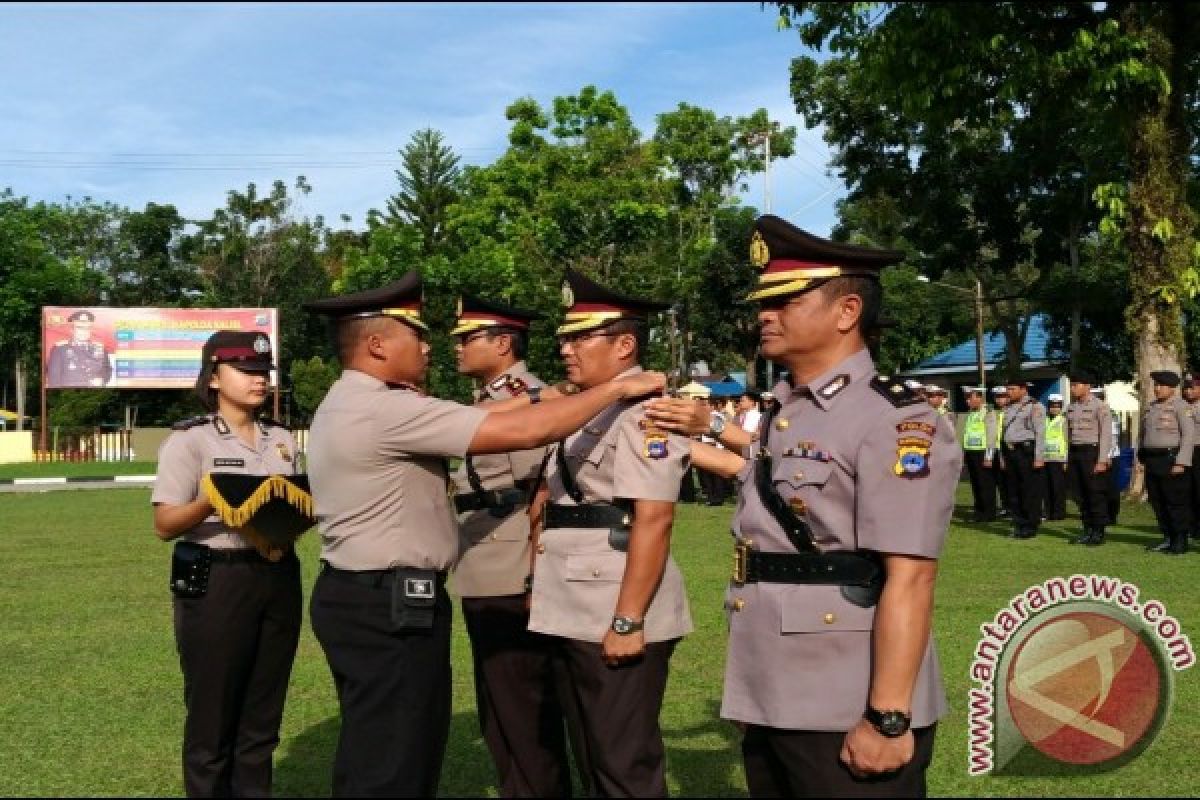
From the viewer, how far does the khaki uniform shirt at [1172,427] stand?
1327cm

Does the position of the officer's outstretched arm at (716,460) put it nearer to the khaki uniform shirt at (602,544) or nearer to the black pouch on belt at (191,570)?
the khaki uniform shirt at (602,544)

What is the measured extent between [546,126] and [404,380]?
31982mm

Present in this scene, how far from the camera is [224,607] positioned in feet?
14.8

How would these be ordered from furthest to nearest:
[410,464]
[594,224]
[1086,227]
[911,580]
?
1. [594,224]
2. [1086,227]
3. [410,464]
4. [911,580]

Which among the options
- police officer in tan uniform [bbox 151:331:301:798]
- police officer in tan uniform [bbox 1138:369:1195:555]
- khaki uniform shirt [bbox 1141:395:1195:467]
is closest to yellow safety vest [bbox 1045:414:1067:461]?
police officer in tan uniform [bbox 1138:369:1195:555]

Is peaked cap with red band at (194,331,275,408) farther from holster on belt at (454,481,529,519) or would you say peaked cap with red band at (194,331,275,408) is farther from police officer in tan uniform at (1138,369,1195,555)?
police officer in tan uniform at (1138,369,1195,555)

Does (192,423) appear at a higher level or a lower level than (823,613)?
higher

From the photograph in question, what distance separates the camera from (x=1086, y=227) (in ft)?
87.6

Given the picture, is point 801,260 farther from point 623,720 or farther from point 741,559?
point 623,720

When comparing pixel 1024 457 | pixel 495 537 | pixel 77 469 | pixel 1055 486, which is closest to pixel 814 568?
pixel 495 537

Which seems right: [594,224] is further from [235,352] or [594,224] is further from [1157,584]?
[235,352]

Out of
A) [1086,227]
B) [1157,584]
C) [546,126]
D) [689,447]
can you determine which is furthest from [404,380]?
[546,126]

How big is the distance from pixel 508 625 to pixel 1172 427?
36.3 feet

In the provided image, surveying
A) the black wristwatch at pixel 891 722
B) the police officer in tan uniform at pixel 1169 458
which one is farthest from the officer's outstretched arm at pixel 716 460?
the police officer in tan uniform at pixel 1169 458
